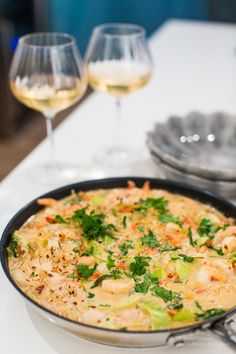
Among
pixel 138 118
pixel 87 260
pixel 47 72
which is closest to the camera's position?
pixel 87 260

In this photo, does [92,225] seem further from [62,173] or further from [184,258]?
[62,173]

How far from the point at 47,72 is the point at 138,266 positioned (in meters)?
0.55

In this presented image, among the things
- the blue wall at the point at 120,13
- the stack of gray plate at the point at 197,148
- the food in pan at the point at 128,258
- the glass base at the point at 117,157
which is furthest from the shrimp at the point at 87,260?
the blue wall at the point at 120,13

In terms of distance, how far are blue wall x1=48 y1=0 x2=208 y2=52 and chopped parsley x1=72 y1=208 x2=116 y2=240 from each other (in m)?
3.09

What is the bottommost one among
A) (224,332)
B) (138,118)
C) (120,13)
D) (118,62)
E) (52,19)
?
(120,13)

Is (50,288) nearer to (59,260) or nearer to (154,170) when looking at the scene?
(59,260)

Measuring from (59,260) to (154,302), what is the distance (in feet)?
0.66

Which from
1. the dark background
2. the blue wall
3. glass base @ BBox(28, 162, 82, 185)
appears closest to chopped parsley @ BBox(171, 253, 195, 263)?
glass base @ BBox(28, 162, 82, 185)

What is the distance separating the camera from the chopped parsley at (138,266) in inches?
35.5

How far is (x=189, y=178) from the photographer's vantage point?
119 cm

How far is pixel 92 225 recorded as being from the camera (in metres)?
1.02

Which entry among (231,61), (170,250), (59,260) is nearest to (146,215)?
(170,250)

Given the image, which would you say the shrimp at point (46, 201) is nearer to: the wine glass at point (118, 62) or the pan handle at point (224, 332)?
the wine glass at point (118, 62)

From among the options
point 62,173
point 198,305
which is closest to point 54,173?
point 62,173
